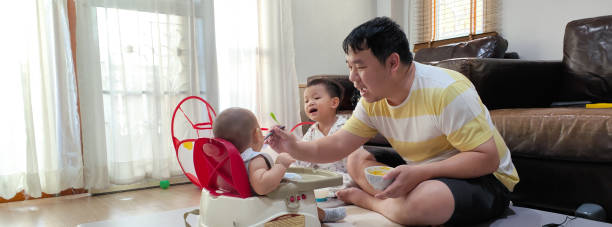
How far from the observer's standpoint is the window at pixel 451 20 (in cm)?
301

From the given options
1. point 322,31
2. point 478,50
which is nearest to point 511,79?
point 478,50

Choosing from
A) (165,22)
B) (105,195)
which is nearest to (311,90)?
(165,22)

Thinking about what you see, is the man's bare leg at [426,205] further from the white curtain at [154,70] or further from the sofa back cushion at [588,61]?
the white curtain at [154,70]

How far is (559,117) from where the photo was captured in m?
1.40

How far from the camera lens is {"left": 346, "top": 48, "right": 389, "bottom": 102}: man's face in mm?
1132

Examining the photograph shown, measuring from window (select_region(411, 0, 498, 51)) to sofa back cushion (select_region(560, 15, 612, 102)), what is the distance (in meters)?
1.06

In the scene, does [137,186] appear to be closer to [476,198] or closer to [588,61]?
[476,198]

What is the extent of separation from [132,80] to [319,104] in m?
1.21

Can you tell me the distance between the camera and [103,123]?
2.33 meters

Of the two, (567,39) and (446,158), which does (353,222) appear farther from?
(567,39)

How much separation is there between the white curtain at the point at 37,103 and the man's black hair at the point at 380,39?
71.2 inches

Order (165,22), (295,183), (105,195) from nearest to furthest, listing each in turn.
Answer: (295,183) → (105,195) → (165,22)

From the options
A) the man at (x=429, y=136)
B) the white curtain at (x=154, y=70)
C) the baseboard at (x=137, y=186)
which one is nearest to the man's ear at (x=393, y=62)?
the man at (x=429, y=136)

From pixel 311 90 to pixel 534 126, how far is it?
101 cm
